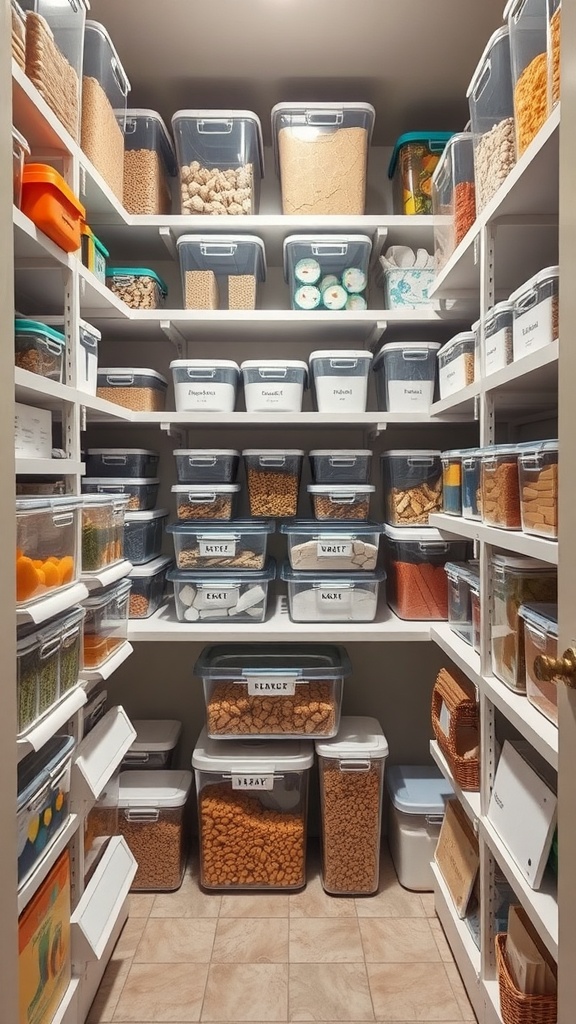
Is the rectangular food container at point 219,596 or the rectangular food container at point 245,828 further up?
the rectangular food container at point 219,596

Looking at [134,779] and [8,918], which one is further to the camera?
[134,779]

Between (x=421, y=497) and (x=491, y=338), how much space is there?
0.78 metres

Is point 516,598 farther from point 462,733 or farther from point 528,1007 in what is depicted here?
point 528,1007

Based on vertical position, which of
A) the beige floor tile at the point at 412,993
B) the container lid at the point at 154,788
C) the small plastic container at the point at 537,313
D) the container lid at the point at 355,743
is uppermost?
the small plastic container at the point at 537,313

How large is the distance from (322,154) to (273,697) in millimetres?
1815

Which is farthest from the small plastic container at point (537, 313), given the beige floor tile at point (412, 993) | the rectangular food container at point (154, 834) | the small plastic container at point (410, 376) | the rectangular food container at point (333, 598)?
the rectangular food container at point (154, 834)

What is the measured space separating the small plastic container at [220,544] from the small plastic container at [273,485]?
0.22ft

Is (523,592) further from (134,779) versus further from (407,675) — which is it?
(134,779)

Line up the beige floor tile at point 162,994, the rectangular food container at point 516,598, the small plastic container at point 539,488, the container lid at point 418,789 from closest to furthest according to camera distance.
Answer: the small plastic container at point 539,488 → the rectangular food container at point 516,598 → the beige floor tile at point 162,994 → the container lid at point 418,789

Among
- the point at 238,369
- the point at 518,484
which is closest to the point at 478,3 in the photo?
the point at 238,369

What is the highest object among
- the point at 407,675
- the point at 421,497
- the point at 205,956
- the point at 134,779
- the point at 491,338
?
the point at 491,338

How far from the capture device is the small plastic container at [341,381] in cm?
214

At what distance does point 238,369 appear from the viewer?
7.23ft

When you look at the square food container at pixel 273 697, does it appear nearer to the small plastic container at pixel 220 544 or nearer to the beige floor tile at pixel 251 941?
the small plastic container at pixel 220 544
